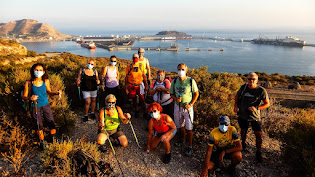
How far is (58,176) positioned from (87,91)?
2345mm

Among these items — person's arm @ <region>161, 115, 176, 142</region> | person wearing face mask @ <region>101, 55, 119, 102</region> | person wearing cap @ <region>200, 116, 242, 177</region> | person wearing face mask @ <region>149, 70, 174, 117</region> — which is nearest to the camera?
person wearing cap @ <region>200, 116, 242, 177</region>

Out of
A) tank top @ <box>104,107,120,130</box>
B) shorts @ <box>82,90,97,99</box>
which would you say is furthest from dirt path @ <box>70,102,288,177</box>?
shorts @ <box>82,90,97,99</box>

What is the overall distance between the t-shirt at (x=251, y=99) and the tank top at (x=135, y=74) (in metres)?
2.56

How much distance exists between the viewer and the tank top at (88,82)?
468 cm

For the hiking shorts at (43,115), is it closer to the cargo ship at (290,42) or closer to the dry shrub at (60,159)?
the dry shrub at (60,159)

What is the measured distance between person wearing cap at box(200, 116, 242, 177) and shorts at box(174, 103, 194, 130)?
0.68 meters

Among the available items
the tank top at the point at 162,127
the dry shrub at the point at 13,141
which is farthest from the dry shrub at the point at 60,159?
the tank top at the point at 162,127

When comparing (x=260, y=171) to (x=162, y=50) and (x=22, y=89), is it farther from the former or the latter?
(x=162, y=50)

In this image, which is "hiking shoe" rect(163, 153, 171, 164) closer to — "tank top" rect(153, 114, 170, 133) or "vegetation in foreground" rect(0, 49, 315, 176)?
"tank top" rect(153, 114, 170, 133)

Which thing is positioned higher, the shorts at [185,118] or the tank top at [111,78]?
the tank top at [111,78]

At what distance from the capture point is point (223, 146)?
346cm

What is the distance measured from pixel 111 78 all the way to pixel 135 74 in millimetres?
658

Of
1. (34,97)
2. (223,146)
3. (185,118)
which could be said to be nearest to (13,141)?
(34,97)

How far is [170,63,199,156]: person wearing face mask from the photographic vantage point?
3885mm
